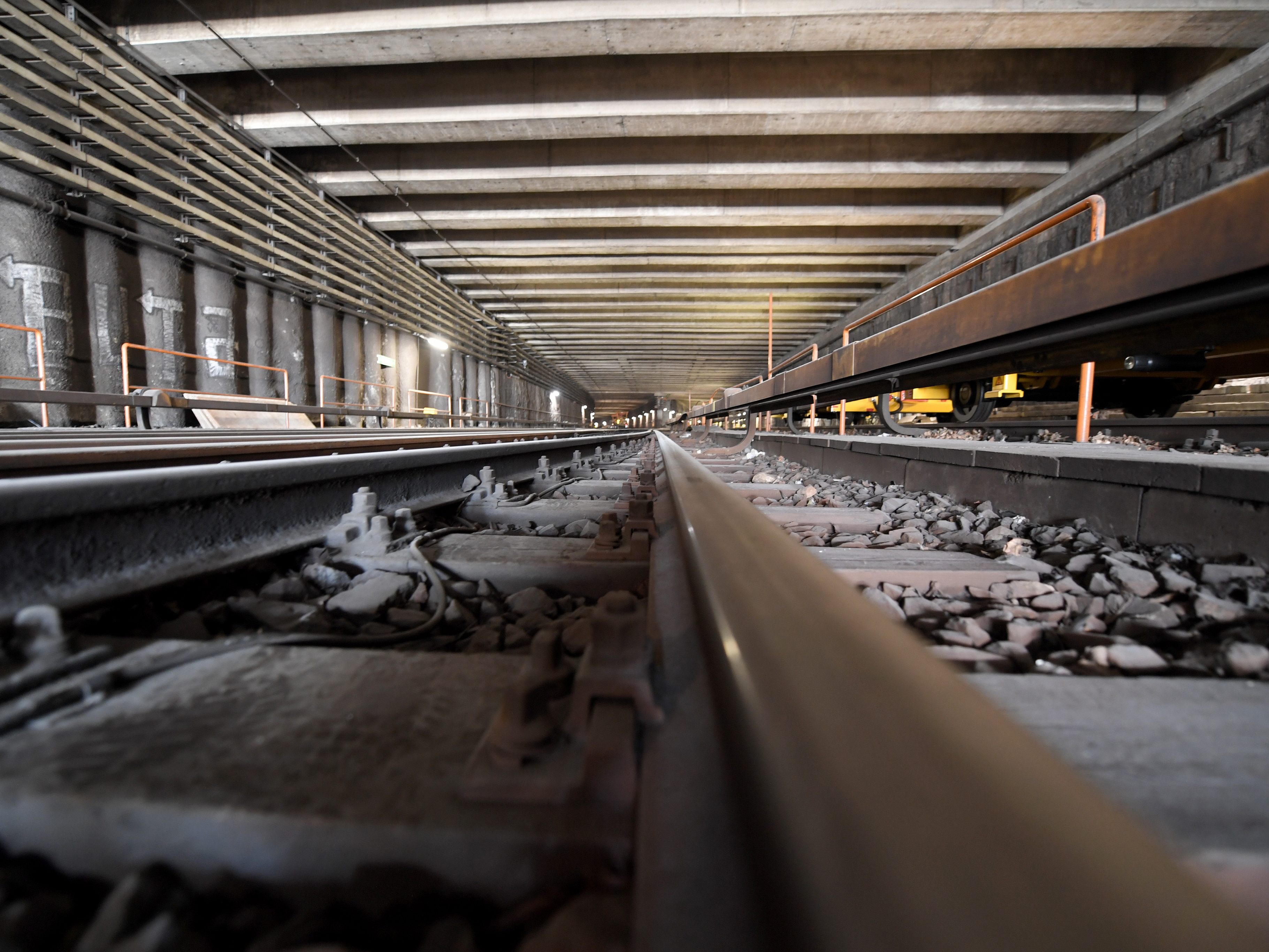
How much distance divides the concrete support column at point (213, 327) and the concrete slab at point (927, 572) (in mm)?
10409

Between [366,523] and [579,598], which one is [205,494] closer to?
[366,523]

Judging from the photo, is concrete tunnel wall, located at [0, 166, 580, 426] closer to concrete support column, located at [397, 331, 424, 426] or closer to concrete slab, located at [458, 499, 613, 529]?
concrete support column, located at [397, 331, 424, 426]

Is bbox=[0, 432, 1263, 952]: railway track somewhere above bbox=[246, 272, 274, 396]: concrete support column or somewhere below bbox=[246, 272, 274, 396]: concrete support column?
below

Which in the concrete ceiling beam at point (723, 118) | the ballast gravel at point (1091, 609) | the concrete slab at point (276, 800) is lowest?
the ballast gravel at point (1091, 609)

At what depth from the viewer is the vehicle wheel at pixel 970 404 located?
7543 millimetres

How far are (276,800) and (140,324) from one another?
1048cm

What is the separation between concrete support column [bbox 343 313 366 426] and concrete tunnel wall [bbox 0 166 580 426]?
0.11 ft

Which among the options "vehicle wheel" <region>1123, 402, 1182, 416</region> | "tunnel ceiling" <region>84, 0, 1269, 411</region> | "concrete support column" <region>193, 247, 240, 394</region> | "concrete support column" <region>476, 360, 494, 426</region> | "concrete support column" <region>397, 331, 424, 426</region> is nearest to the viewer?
"tunnel ceiling" <region>84, 0, 1269, 411</region>

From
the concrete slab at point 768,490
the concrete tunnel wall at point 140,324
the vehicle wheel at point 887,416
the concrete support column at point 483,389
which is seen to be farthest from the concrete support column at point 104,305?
A: the concrete support column at point 483,389


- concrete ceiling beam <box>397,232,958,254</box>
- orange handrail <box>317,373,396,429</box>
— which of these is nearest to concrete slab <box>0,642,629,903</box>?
orange handrail <box>317,373,396,429</box>

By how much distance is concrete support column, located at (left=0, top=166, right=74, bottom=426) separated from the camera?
6.21 metres

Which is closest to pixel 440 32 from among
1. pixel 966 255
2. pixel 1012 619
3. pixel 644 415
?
pixel 1012 619

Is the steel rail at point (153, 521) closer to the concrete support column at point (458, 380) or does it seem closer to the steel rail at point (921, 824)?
the steel rail at point (921, 824)

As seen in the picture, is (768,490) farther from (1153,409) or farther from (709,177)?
(1153,409)
